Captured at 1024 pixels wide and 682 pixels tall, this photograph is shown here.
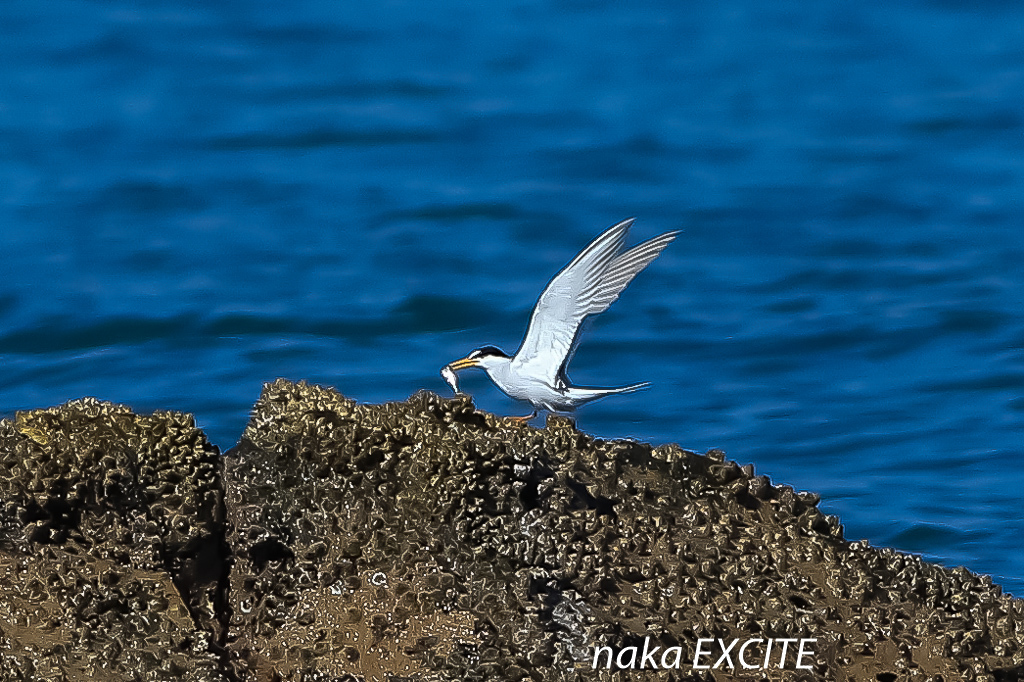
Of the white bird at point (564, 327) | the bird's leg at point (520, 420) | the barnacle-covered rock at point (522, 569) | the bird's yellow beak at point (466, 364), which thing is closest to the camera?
the barnacle-covered rock at point (522, 569)

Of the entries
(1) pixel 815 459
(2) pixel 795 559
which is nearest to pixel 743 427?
(1) pixel 815 459

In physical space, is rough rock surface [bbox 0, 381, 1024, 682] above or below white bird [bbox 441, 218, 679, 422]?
below

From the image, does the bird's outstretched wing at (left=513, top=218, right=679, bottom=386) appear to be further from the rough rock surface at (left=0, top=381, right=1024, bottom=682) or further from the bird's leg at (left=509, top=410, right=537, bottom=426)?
the rough rock surface at (left=0, top=381, right=1024, bottom=682)

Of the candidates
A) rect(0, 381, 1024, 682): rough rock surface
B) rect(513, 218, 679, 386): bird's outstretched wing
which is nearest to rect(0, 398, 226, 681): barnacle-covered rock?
rect(0, 381, 1024, 682): rough rock surface

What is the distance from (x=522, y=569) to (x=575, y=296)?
1215 millimetres

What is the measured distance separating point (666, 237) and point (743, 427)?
6.31 metres

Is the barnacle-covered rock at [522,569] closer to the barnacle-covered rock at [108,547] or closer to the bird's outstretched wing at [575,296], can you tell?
the barnacle-covered rock at [108,547]

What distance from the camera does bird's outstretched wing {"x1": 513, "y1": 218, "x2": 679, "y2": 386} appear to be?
16.7 feet

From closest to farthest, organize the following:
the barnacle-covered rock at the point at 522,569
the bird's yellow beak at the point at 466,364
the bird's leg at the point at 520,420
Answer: the barnacle-covered rock at the point at 522,569, the bird's leg at the point at 520,420, the bird's yellow beak at the point at 466,364

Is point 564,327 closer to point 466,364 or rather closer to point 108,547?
point 466,364

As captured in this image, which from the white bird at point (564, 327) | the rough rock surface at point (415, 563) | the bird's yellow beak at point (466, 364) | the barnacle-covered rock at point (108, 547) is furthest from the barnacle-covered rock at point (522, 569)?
the bird's yellow beak at point (466, 364)

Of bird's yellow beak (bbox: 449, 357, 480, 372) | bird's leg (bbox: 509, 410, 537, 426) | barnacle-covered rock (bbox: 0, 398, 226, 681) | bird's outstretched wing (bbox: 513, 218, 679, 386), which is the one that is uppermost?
bird's outstretched wing (bbox: 513, 218, 679, 386)

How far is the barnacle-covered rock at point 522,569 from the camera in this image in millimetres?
4242

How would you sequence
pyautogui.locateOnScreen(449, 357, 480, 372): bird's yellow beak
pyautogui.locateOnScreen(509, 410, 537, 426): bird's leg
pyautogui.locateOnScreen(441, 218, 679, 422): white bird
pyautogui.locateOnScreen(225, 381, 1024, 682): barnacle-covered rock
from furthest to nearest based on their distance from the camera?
pyautogui.locateOnScreen(449, 357, 480, 372): bird's yellow beak, pyautogui.locateOnScreen(441, 218, 679, 422): white bird, pyautogui.locateOnScreen(509, 410, 537, 426): bird's leg, pyautogui.locateOnScreen(225, 381, 1024, 682): barnacle-covered rock
